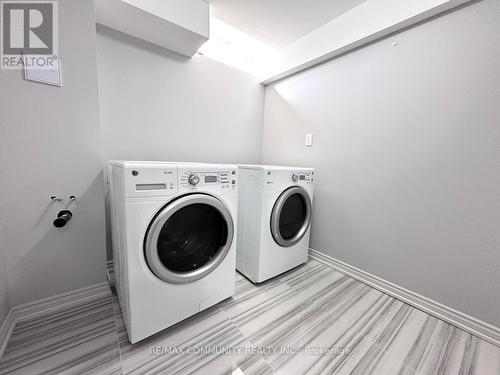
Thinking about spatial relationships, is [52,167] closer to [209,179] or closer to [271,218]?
[209,179]

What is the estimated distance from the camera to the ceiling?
56.5 inches

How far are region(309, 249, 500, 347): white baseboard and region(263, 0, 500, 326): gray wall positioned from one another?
0.13ft

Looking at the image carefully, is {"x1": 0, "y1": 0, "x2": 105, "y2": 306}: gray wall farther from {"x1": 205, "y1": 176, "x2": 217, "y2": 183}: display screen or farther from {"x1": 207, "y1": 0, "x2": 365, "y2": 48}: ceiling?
{"x1": 207, "y1": 0, "x2": 365, "y2": 48}: ceiling

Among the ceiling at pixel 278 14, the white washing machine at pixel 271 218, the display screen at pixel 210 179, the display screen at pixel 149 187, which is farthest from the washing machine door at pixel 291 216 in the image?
the ceiling at pixel 278 14

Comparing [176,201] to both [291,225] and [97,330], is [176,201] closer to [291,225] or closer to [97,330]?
[97,330]

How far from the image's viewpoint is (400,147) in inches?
53.0

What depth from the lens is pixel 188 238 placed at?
3.60 ft

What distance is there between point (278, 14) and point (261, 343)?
223cm

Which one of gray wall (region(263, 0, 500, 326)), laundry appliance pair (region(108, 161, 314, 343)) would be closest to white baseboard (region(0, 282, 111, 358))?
laundry appliance pair (region(108, 161, 314, 343))

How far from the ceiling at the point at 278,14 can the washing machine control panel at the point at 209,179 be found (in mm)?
1327

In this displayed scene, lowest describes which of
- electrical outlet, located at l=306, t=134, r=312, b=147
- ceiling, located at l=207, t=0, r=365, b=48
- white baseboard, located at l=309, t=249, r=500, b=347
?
white baseboard, located at l=309, t=249, r=500, b=347

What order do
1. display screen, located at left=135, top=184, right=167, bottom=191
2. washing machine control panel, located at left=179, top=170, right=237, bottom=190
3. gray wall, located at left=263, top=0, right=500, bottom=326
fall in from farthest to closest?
gray wall, located at left=263, top=0, right=500, bottom=326, washing machine control panel, located at left=179, top=170, right=237, bottom=190, display screen, located at left=135, top=184, right=167, bottom=191

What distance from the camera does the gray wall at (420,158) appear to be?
106 cm

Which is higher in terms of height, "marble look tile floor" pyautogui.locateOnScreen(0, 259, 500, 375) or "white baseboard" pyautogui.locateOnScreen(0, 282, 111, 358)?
"white baseboard" pyautogui.locateOnScreen(0, 282, 111, 358)
